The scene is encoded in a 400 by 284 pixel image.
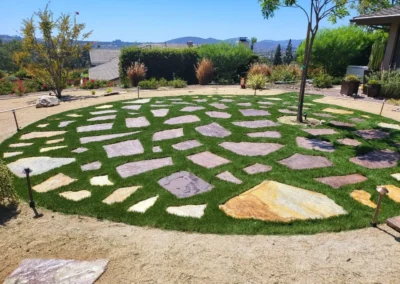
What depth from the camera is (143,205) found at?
3.18 metres

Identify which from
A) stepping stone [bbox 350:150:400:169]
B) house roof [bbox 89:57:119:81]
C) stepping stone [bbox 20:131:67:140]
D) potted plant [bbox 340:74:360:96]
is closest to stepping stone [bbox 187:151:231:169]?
stepping stone [bbox 350:150:400:169]

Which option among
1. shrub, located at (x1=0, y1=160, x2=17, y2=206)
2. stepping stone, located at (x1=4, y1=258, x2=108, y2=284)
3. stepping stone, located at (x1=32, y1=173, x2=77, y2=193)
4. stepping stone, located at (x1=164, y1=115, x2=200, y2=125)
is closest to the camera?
stepping stone, located at (x1=4, y1=258, x2=108, y2=284)

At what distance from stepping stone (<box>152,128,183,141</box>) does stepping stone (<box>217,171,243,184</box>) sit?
1729mm

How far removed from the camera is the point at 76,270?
2.29 m

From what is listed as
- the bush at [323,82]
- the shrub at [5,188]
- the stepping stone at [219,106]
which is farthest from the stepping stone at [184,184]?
the bush at [323,82]

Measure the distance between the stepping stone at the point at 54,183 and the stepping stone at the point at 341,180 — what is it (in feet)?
10.9

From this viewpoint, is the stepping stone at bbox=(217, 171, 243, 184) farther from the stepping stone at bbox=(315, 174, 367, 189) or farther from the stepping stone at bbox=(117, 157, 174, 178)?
the stepping stone at bbox=(315, 174, 367, 189)

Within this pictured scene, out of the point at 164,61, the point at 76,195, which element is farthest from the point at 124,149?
the point at 164,61

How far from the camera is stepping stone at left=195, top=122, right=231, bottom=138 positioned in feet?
17.8

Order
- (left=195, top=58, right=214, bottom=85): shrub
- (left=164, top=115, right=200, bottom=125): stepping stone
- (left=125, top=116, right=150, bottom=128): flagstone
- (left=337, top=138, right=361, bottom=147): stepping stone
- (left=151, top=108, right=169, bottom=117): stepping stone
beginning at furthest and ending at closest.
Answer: (left=195, top=58, right=214, bottom=85): shrub → (left=151, top=108, right=169, bottom=117): stepping stone → (left=164, top=115, right=200, bottom=125): stepping stone → (left=125, top=116, right=150, bottom=128): flagstone → (left=337, top=138, right=361, bottom=147): stepping stone

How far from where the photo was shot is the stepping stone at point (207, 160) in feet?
13.6

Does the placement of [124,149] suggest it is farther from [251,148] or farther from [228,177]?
[251,148]

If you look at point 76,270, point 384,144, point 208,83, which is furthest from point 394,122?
point 208,83

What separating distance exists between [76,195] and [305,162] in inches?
127
